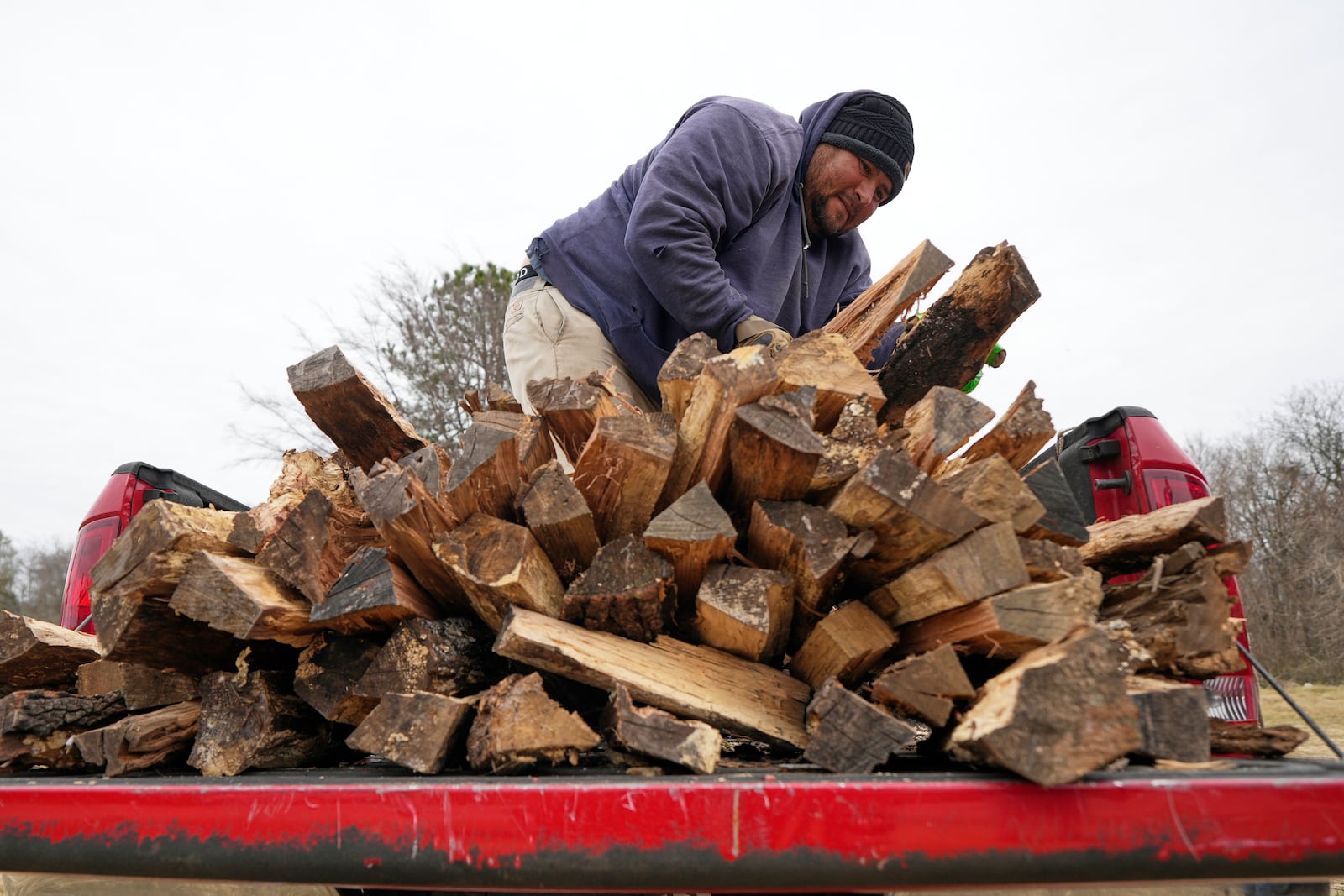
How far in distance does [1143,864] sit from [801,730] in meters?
0.65

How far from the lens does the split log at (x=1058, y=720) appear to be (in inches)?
48.0

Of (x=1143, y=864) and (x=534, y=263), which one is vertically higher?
(x=534, y=263)

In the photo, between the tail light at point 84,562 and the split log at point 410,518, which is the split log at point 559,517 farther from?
the tail light at point 84,562

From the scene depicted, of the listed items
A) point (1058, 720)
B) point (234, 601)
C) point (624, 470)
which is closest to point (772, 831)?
point (1058, 720)

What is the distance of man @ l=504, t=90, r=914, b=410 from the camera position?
273cm

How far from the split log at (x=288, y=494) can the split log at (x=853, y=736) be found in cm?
114

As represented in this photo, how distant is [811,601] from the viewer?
5.85 ft

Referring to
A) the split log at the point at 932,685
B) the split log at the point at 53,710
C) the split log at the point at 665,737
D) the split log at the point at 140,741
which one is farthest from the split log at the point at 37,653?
the split log at the point at 932,685

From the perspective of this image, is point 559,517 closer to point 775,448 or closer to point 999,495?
point 775,448

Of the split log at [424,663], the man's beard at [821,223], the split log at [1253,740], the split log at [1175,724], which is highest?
the man's beard at [821,223]

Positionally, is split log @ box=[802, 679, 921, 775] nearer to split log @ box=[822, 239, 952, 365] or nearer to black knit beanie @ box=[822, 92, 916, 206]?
split log @ box=[822, 239, 952, 365]

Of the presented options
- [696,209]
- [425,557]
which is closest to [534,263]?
[696,209]

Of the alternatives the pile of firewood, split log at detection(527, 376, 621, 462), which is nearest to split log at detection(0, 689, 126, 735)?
the pile of firewood

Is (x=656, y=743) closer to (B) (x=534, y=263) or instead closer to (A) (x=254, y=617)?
(A) (x=254, y=617)
